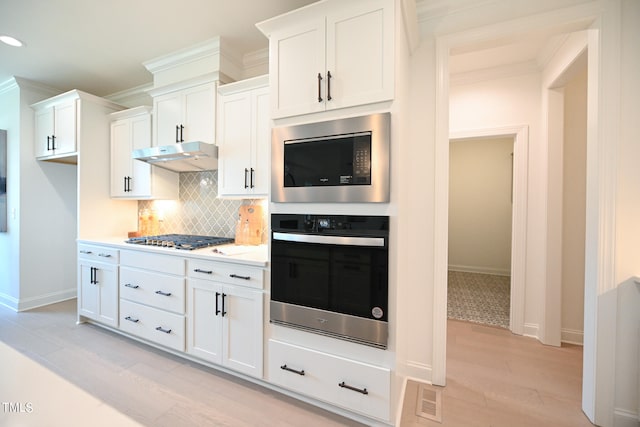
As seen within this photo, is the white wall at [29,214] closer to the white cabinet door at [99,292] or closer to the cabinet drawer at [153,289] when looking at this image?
the white cabinet door at [99,292]

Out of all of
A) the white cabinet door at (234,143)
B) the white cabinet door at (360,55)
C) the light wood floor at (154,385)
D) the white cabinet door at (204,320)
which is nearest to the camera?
the white cabinet door at (360,55)

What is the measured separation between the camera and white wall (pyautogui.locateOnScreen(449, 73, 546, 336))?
2.66m

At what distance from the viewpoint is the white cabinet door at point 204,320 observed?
2.06 m

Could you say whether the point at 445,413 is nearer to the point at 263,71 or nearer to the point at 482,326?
the point at 482,326

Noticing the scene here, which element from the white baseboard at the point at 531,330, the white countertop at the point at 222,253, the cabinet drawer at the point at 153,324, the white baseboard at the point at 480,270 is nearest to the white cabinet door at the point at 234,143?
the white countertop at the point at 222,253

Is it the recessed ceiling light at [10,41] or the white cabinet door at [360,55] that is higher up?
the recessed ceiling light at [10,41]

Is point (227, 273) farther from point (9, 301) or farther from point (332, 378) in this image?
point (9, 301)

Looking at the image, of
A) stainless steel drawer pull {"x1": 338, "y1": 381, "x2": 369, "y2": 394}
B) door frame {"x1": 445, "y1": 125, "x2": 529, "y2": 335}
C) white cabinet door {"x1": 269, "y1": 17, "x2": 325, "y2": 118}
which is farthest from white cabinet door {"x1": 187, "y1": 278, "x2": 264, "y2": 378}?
door frame {"x1": 445, "y1": 125, "x2": 529, "y2": 335}

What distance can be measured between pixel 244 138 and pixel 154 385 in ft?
6.59

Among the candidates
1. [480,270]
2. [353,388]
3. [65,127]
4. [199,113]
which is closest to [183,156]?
[199,113]

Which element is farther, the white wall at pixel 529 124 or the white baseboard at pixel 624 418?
the white wall at pixel 529 124

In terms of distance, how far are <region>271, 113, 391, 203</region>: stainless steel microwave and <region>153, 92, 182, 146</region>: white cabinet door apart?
1491 millimetres

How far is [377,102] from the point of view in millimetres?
1558

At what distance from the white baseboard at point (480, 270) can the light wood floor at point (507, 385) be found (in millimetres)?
2950
